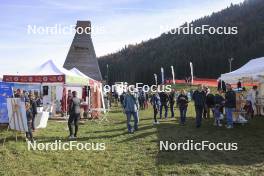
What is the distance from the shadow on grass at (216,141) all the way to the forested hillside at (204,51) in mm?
101536

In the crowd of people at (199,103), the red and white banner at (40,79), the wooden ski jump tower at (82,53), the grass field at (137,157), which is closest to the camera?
the grass field at (137,157)

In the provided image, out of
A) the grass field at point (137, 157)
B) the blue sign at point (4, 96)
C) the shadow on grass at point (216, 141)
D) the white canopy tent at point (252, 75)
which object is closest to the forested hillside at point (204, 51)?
the white canopy tent at point (252, 75)

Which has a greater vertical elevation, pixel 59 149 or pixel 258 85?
pixel 258 85

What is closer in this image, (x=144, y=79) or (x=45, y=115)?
(x=45, y=115)

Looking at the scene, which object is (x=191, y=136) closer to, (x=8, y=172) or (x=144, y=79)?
(x=8, y=172)

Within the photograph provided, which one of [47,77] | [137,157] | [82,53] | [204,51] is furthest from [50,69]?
[204,51]

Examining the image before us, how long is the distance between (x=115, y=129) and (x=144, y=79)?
10712cm

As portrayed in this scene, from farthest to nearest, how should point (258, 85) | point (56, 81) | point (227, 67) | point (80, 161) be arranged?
point (227, 67)
point (258, 85)
point (56, 81)
point (80, 161)

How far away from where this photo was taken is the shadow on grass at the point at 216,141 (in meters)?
10.0

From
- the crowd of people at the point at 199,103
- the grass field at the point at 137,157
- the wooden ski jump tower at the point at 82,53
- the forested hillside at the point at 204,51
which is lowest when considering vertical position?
the grass field at the point at 137,157

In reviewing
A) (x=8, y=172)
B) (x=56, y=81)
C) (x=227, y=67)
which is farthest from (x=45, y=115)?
(x=227, y=67)

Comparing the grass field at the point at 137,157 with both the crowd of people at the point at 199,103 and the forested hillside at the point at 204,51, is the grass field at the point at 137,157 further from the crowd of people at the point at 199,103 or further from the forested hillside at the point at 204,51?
the forested hillside at the point at 204,51

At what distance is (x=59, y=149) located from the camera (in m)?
11.9

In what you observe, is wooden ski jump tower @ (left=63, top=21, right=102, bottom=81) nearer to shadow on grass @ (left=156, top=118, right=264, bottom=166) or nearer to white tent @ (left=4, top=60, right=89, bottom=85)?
white tent @ (left=4, top=60, right=89, bottom=85)
